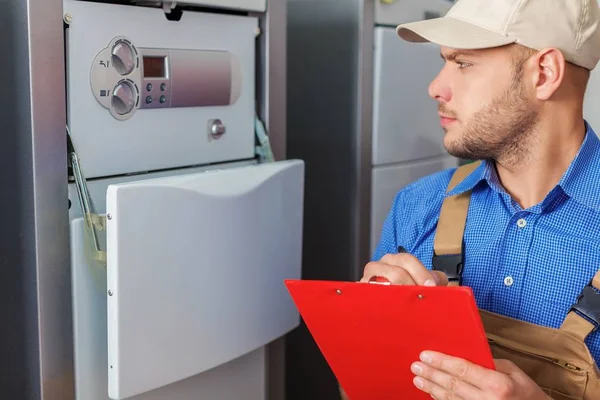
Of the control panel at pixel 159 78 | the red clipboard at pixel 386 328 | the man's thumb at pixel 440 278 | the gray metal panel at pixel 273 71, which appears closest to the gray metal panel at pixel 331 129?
the gray metal panel at pixel 273 71

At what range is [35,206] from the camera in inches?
49.1

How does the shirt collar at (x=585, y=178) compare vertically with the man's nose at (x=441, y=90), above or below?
below

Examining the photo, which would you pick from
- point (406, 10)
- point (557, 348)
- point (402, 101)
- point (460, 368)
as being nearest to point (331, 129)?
point (402, 101)

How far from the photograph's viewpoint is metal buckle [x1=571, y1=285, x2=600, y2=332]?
1.28 m

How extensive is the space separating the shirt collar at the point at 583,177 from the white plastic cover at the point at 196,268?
0.38 metres

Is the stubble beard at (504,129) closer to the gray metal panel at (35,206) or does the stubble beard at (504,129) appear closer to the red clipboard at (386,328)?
the red clipboard at (386,328)

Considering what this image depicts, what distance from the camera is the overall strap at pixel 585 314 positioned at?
1.28 m

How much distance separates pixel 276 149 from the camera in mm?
1732

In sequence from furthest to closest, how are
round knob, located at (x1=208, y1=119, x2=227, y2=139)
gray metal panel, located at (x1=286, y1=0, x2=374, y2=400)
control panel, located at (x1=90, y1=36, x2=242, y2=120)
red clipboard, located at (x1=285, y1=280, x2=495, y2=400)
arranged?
gray metal panel, located at (x1=286, y1=0, x2=374, y2=400)
round knob, located at (x1=208, y1=119, x2=227, y2=139)
control panel, located at (x1=90, y1=36, x2=242, y2=120)
red clipboard, located at (x1=285, y1=280, x2=495, y2=400)

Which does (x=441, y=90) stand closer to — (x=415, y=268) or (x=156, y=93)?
(x=415, y=268)

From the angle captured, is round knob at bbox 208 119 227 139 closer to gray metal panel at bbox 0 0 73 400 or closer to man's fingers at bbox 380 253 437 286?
gray metal panel at bbox 0 0 73 400

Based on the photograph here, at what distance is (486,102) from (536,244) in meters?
0.25

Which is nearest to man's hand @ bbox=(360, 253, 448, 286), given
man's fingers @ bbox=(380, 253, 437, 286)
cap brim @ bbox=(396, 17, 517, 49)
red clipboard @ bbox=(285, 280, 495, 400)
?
man's fingers @ bbox=(380, 253, 437, 286)

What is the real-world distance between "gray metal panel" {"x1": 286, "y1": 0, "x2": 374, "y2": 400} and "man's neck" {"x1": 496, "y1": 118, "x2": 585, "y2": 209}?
56 cm
